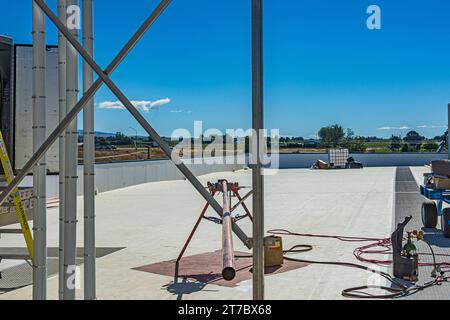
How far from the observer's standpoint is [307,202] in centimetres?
1562

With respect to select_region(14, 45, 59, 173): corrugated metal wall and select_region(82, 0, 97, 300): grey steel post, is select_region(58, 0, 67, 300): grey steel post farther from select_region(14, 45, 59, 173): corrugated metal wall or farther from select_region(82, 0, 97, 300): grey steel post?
select_region(14, 45, 59, 173): corrugated metal wall

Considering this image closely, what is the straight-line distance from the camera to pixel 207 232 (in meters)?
10.5

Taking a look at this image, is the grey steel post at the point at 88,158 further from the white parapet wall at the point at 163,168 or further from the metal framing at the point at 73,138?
Answer: the white parapet wall at the point at 163,168

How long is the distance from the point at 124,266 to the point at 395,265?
392 centimetres

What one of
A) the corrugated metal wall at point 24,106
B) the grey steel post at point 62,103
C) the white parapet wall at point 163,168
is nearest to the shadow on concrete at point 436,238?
the corrugated metal wall at point 24,106

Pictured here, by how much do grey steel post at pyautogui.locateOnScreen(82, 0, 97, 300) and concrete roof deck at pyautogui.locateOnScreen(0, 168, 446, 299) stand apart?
5.61 feet

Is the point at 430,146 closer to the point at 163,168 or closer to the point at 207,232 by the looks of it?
the point at 163,168

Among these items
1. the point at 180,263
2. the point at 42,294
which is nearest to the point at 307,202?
the point at 180,263

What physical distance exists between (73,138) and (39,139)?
395 mm

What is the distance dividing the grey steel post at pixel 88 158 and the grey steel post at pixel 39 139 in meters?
0.40

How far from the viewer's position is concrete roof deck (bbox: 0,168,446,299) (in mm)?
6012

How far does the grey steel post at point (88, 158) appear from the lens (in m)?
4.00

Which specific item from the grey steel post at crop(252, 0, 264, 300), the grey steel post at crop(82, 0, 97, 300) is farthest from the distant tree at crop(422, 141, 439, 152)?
the grey steel post at crop(252, 0, 264, 300)
